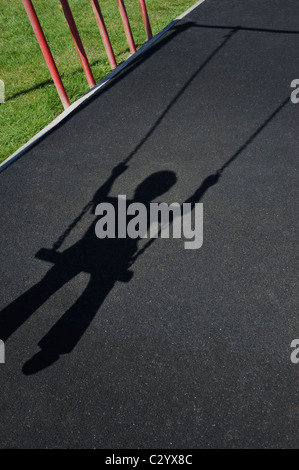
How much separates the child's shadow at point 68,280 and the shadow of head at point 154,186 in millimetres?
32

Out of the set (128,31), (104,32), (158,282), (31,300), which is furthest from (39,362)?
(128,31)

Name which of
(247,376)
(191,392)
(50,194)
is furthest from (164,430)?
(50,194)

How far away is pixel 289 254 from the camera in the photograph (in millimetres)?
4109

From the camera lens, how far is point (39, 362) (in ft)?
11.6

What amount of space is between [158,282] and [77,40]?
493 cm

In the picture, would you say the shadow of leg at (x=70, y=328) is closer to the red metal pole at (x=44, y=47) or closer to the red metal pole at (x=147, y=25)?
the red metal pole at (x=44, y=47)

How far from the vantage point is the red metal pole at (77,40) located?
20.7 feet

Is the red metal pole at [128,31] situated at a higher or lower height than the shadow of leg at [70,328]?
higher

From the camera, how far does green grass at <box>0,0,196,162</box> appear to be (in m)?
6.75

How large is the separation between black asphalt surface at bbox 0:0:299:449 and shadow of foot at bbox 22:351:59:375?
0.01 meters

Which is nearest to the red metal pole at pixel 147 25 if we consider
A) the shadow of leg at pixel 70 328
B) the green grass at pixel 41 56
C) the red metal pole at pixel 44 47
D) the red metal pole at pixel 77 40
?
the green grass at pixel 41 56

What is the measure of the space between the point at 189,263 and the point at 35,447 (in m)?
2.22

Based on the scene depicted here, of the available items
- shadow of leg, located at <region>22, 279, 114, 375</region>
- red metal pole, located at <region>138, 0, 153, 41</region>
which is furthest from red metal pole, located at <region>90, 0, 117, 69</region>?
shadow of leg, located at <region>22, 279, 114, 375</region>

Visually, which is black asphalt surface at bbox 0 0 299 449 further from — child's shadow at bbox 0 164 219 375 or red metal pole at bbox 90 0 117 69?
red metal pole at bbox 90 0 117 69
